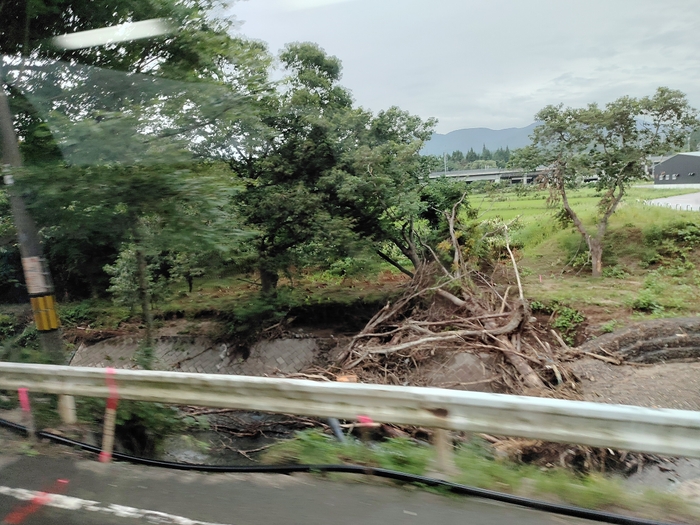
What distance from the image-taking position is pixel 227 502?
134 inches

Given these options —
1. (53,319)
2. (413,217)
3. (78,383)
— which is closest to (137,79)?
(53,319)

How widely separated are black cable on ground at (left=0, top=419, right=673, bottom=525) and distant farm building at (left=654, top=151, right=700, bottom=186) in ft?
50.1

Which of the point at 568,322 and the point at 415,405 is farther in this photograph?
the point at 568,322

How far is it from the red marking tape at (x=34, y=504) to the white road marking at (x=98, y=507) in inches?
0.9

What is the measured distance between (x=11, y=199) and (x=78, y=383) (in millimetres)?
3596

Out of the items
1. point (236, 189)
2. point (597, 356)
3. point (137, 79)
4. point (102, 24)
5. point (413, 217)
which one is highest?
point (102, 24)

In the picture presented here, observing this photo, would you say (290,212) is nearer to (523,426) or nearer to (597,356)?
(597,356)

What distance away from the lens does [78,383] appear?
15.0 feet

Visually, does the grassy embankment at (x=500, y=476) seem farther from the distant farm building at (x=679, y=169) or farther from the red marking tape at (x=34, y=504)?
the distant farm building at (x=679, y=169)

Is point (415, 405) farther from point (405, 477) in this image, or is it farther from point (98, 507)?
point (98, 507)

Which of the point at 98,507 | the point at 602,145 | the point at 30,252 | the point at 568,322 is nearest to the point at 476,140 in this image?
the point at 602,145

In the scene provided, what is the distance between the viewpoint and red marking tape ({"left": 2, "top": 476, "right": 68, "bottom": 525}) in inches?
129

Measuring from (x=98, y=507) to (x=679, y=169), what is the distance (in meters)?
17.6

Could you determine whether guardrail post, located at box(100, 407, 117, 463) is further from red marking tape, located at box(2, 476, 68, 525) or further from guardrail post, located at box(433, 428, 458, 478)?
guardrail post, located at box(433, 428, 458, 478)
